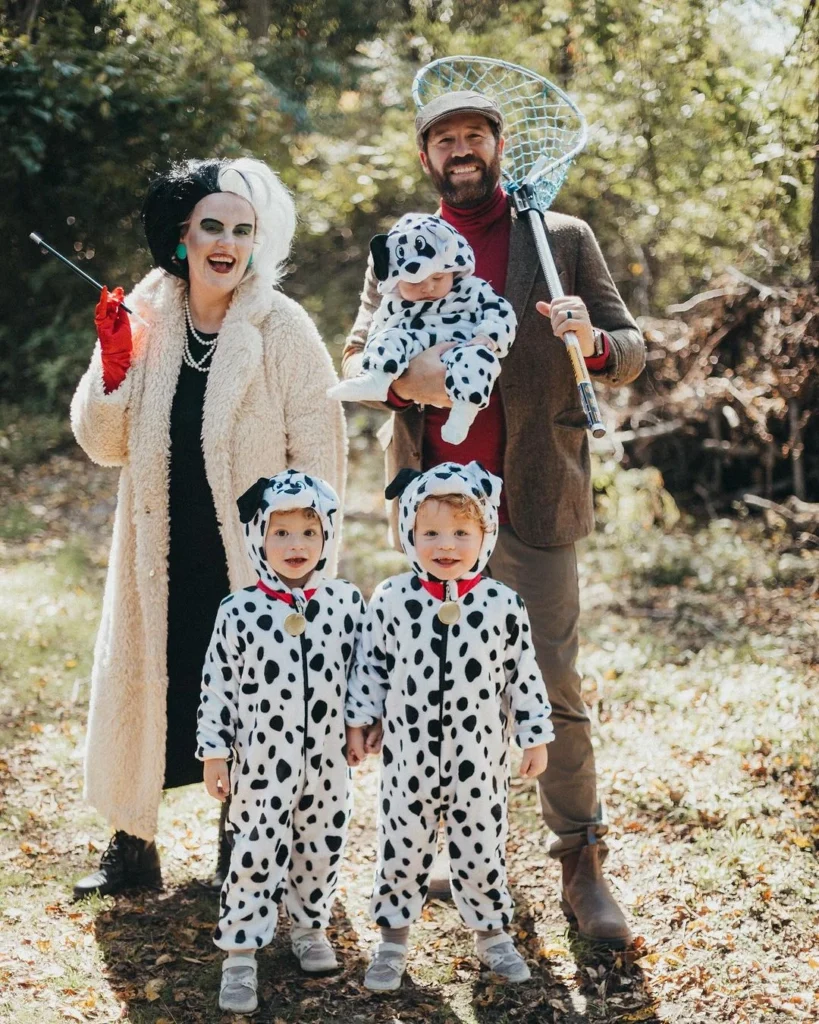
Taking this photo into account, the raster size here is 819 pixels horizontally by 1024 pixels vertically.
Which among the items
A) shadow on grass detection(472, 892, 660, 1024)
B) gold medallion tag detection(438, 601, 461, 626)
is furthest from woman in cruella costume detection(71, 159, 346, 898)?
shadow on grass detection(472, 892, 660, 1024)

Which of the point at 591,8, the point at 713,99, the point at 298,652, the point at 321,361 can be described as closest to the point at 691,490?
the point at 713,99

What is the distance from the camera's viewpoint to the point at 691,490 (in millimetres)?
8094

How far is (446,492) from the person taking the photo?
279 centimetres

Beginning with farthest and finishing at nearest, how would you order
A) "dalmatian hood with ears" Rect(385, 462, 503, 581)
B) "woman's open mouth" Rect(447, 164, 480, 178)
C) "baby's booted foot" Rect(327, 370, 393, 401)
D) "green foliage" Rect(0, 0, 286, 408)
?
"green foliage" Rect(0, 0, 286, 408), "woman's open mouth" Rect(447, 164, 480, 178), "baby's booted foot" Rect(327, 370, 393, 401), "dalmatian hood with ears" Rect(385, 462, 503, 581)

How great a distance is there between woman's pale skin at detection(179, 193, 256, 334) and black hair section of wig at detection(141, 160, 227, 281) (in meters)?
0.03

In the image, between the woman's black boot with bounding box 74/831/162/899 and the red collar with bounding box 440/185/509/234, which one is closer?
the red collar with bounding box 440/185/509/234

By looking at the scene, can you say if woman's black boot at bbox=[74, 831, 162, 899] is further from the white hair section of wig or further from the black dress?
the white hair section of wig

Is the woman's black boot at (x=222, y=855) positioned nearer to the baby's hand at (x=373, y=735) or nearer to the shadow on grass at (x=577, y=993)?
the baby's hand at (x=373, y=735)

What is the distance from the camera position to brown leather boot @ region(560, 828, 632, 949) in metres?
3.34

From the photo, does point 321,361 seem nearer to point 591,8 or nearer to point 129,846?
point 129,846

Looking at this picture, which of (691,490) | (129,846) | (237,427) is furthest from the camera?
(691,490)

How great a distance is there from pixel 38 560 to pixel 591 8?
5263mm

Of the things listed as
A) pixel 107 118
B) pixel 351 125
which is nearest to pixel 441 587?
pixel 107 118

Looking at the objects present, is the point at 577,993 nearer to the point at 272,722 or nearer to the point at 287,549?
the point at 272,722
